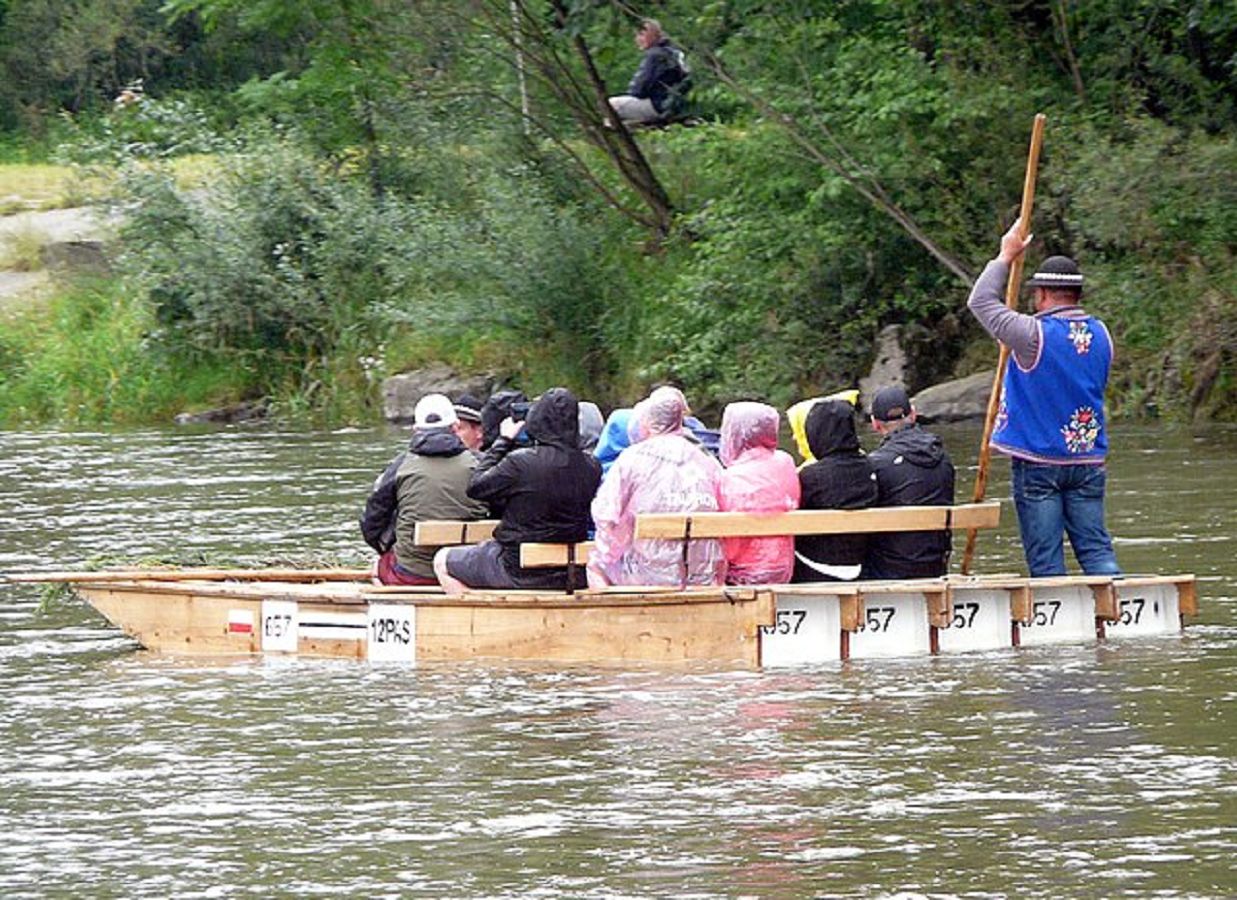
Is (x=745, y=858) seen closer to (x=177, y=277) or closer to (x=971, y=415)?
(x=971, y=415)

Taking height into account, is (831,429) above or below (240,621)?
above

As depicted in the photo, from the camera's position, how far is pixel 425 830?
888cm

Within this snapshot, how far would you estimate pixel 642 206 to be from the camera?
103 ft

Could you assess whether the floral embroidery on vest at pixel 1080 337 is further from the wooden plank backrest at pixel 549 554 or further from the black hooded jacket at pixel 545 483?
the wooden plank backrest at pixel 549 554

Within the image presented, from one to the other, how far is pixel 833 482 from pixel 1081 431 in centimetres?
118

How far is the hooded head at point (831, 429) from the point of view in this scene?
12.1 meters

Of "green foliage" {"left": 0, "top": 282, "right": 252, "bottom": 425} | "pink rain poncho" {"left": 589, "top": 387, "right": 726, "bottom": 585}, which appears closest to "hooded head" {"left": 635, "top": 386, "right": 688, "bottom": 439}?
"pink rain poncho" {"left": 589, "top": 387, "right": 726, "bottom": 585}

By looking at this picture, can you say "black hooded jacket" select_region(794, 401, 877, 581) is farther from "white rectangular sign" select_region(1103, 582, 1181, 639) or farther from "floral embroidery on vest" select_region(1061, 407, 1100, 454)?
"white rectangular sign" select_region(1103, 582, 1181, 639)

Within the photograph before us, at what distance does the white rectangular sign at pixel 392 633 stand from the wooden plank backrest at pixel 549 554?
61 centimetres

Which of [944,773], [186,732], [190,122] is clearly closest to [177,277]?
[190,122]

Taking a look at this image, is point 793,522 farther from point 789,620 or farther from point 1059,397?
point 1059,397

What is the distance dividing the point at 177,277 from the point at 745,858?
2405cm

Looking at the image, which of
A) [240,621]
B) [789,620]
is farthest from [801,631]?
[240,621]

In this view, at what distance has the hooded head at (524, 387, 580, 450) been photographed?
12164mm
